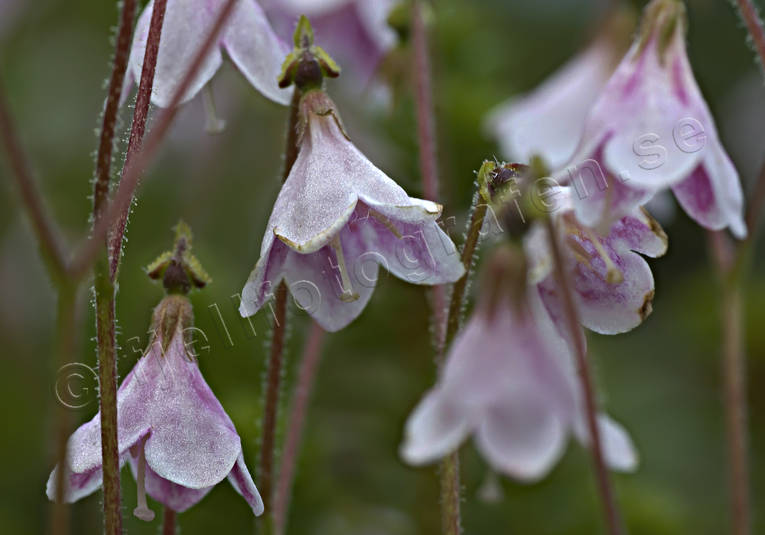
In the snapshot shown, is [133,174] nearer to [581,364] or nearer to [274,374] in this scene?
[274,374]

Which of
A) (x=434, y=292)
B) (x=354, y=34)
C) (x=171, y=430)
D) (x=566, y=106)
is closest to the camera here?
(x=171, y=430)

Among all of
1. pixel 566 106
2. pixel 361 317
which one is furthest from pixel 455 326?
pixel 361 317

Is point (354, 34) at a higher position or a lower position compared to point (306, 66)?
higher

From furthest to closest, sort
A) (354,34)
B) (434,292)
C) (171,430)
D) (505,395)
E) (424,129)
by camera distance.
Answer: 1. (354,34)
2. (424,129)
3. (434,292)
4. (171,430)
5. (505,395)

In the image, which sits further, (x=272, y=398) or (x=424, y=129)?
(x=424, y=129)

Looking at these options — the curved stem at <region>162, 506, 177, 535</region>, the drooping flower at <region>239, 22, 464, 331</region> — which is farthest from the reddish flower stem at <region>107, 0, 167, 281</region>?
the curved stem at <region>162, 506, 177, 535</region>

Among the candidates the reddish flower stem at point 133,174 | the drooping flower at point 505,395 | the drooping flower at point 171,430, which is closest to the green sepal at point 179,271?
the drooping flower at point 171,430
